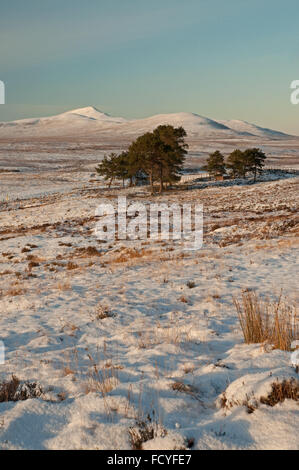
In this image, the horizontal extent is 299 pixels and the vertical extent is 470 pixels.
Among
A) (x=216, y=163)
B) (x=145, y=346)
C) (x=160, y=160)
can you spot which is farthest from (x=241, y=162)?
(x=145, y=346)

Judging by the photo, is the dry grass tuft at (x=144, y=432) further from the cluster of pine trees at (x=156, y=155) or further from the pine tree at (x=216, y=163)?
the pine tree at (x=216, y=163)

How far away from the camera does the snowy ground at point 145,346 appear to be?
10.9ft

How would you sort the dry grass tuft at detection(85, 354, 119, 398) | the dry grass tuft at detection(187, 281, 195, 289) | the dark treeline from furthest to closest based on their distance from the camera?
1. the dark treeline
2. the dry grass tuft at detection(187, 281, 195, 289)
3. the dry grass tuft at detection(85, 354, 119, 398)

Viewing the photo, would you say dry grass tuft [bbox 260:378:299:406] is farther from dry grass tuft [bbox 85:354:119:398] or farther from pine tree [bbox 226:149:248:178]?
pine tree [bbox 226:149:248:178]

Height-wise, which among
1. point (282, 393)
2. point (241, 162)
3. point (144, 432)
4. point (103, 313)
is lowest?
point (103, 313)

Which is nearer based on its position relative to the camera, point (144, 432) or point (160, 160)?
point (144, 432)

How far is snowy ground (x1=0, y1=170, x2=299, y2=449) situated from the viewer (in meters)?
3.31

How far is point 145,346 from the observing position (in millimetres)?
5855

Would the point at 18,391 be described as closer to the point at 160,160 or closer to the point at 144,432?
the point at 144,432

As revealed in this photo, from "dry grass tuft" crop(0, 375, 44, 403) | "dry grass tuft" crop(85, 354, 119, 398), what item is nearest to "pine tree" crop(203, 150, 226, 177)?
"dry grass tuft" crop(85, 354, 119, 398)

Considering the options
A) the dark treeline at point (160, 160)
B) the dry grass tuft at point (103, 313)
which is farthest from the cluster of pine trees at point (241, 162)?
the dry grass tuft at point (103, 313)

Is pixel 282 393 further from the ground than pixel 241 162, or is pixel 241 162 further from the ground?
pixel 241 162

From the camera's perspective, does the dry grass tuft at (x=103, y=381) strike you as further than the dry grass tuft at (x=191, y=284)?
No
